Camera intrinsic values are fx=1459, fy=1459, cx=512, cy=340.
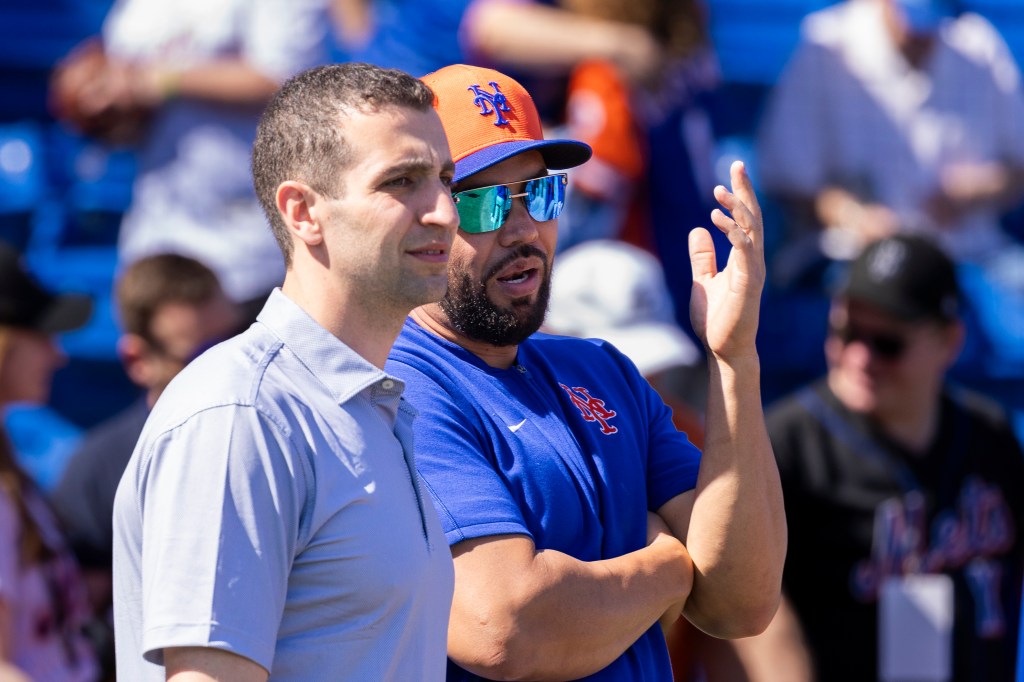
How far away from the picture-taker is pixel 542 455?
1.99 meters

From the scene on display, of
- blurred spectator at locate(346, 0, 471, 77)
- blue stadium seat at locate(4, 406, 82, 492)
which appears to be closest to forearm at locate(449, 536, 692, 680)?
blurred spectator at locate(346, 0, 471, 77)

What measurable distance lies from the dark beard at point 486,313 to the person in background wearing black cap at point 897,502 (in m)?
1.86

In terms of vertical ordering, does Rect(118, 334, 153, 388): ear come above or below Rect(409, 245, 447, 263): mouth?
below

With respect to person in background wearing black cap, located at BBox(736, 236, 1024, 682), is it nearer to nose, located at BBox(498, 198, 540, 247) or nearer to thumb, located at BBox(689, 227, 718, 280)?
thumb, located at BBox(689, 227, 718, 280)

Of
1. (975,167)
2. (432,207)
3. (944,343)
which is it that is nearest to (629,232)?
(944,343)

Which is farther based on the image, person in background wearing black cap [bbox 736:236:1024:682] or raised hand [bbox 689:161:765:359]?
person in background wearing black cap [bbox 736:236:1024:682]

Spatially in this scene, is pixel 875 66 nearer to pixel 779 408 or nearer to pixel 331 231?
pixel 779 408

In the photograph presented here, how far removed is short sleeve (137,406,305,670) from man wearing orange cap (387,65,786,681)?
44 cm

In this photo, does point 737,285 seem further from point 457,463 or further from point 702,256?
point 457,463

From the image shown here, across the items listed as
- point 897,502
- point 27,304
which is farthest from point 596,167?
point 27,304

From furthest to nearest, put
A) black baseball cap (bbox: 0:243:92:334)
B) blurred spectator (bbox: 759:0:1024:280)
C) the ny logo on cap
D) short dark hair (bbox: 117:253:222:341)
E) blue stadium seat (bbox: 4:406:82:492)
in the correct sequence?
1. blurred spectator (bbox: 759:0:1024:280)
2. blue stadium seat (bbox: 4:406:82:492)
3. short dark hair (bbox: 117:253:222:341)
4. black baseball cap (bbox: 0:243:92:334)
5. the ny logo on cap

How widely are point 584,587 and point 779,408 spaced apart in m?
2.17

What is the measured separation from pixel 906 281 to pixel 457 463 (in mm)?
2378

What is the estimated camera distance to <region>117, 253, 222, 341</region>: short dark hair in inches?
162
